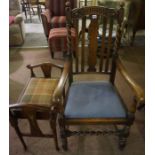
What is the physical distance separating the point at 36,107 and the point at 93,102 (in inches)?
16.3

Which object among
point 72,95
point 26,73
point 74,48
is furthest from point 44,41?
point 72,95

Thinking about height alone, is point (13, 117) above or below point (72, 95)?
below

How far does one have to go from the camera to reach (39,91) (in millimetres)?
1509

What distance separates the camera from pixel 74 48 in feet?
5.15

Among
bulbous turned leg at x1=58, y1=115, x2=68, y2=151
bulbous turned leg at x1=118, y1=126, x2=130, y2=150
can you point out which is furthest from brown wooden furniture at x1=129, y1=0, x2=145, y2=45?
bulbous turned leg at x1=58, y1=115, x2=68, y2=151

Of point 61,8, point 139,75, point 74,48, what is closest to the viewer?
point 74,48

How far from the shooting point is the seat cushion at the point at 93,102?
1.23 meters

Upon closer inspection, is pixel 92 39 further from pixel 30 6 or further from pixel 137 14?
pixel 30 6

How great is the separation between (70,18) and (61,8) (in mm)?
2039

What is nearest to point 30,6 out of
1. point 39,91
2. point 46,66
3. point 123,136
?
point 46,66

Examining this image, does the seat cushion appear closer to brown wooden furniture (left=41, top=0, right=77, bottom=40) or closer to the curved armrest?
the curved armrest

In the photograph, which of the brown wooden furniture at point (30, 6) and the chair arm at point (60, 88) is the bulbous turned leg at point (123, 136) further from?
the brown wooden furniture at point (30, 6)

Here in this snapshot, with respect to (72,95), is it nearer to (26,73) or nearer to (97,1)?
(26,73)
